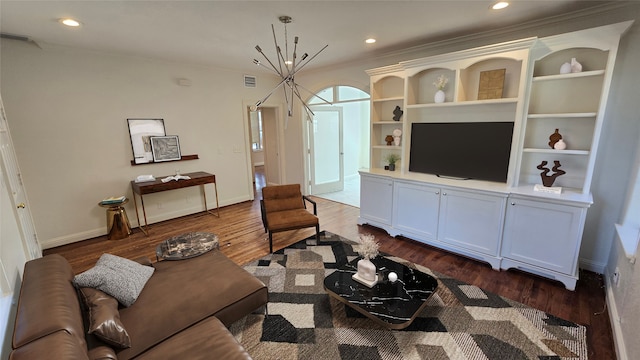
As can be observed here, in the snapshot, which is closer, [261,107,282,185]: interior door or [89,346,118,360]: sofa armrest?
[89,346,118,360]: sofa armrest

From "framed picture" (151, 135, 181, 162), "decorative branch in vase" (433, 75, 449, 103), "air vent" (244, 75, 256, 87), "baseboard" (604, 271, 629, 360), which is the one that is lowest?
"baseboard" (604, 271, 629, 360)

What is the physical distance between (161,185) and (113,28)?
2120 mm

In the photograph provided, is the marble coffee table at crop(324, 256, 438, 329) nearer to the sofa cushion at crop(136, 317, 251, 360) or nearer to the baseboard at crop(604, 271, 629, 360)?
the sofa cushion at crop(136, 317, 251, 360)

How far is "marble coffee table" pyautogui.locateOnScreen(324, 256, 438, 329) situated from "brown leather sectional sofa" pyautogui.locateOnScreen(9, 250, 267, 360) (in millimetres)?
655

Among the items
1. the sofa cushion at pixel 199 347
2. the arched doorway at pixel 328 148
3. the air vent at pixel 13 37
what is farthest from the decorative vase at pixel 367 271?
the air vent at pixel 13 37

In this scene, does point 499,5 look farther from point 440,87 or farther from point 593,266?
point 593,266

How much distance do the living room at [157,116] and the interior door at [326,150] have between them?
846 millimetres

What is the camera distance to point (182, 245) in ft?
8.84

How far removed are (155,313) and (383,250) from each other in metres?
2.60

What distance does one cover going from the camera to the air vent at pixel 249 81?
5344 mm

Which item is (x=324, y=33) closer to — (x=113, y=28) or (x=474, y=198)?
(x=113, y=28)

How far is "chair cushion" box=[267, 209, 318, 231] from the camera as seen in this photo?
3402 millimetres

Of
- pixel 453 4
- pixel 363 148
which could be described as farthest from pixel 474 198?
pixel 363 148

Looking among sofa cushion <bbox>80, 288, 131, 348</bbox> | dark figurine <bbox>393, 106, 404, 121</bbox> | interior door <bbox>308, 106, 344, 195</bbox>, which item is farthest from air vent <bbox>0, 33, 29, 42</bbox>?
dark figurine <bbox>393, 106, 404, 121</bbox>
